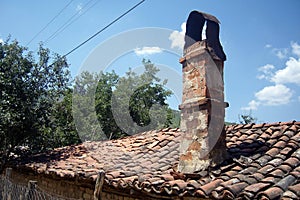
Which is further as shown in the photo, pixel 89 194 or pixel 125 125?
pixel 125 125

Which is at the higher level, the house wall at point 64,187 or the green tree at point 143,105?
the green tree at point 143,105

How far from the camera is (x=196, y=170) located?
176 inches

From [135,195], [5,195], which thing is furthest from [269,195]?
[5,195]

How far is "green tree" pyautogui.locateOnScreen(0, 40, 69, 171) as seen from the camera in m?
9.47

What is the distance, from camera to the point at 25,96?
9.88 meters

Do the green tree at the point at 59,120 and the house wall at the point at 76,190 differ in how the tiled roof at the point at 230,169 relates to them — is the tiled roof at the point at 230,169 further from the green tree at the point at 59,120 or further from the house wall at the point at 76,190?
the green tree at the point at 59,120

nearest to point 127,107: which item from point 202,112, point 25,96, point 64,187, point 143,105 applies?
point 143,105

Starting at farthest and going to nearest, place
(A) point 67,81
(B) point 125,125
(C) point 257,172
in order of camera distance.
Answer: (B) point 125,125
(A) point 67,81
(C) point 257,172

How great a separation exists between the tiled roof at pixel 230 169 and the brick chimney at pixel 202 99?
10.9 inches

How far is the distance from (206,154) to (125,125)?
552 inches

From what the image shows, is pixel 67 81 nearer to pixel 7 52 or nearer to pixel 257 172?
pixel 7 52

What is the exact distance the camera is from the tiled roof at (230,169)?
342 cm

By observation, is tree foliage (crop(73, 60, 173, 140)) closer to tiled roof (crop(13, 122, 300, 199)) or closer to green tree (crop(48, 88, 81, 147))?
green tree (crop(48, 88, 81, 147))

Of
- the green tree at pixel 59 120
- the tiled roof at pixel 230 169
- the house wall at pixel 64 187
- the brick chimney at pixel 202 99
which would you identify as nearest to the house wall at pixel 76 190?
the house wall at pixel 64 187
